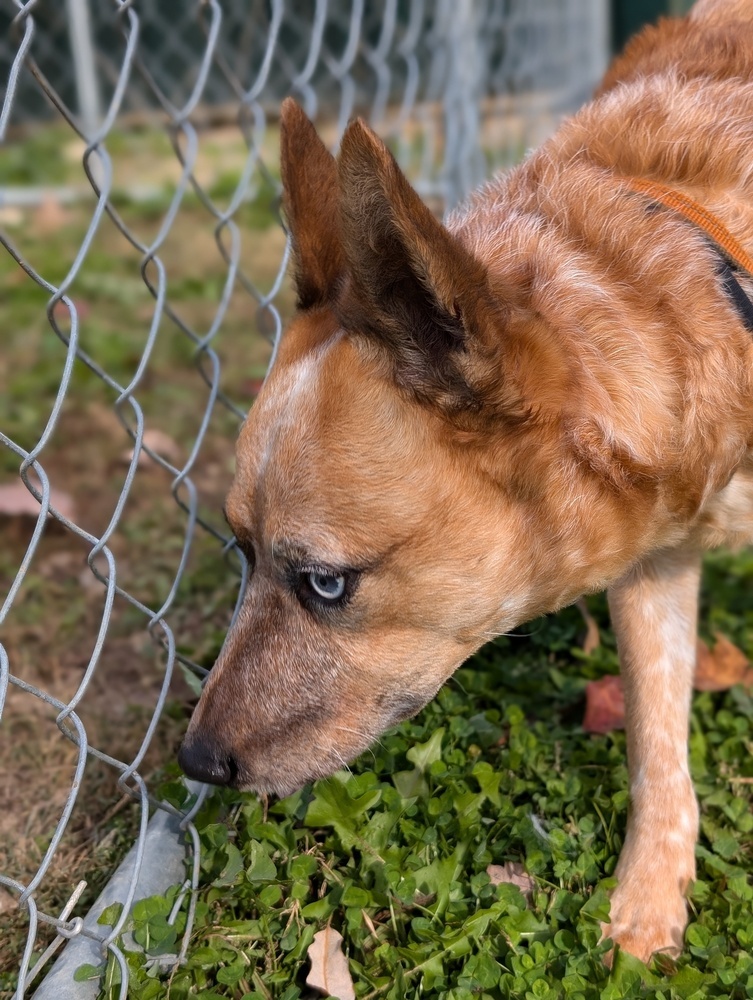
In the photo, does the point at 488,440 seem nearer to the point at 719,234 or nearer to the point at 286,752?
the point at 719,234

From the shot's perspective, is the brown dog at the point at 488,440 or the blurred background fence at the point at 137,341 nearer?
the brown dog at the point at 488,440

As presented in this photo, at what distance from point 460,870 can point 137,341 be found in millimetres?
3254

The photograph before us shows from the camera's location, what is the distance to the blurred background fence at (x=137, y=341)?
82.7 inches

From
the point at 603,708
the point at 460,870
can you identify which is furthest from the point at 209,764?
the point at 603,708

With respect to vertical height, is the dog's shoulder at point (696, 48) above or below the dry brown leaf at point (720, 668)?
above

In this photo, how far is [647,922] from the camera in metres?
2.12

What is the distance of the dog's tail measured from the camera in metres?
2.50

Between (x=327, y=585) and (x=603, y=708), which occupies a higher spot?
(x=327, y=585)

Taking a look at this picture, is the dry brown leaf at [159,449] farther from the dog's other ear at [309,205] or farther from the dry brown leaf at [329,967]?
the dry brown leaf at [329,967]

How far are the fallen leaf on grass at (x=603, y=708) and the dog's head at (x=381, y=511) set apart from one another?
66cm

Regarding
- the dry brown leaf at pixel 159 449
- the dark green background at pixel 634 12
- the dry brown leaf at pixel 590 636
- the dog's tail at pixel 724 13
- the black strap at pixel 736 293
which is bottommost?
the dry brown leaf at pixel 159 449

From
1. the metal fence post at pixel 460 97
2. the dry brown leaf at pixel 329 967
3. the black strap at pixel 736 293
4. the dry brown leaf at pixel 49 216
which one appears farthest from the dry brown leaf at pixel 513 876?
the dry brown leaf at pixel 49 216

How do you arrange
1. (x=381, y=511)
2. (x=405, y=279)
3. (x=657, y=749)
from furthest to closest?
(x=657, y=749)
(x=381, y=511)
(x=405, y=279)

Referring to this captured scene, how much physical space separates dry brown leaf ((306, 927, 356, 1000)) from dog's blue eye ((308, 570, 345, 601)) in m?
0.68
